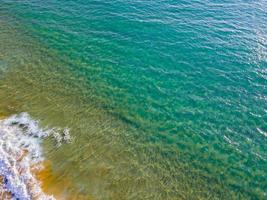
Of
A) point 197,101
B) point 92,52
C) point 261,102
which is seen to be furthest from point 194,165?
point 92,52

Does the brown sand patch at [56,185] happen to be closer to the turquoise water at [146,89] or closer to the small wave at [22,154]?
the small wave at [22,154]

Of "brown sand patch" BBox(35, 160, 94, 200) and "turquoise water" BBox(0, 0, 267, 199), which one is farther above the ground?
"turquoise water" BBox(0, 0, 267, 199)

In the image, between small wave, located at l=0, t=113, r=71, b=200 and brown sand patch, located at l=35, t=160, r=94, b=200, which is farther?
brown sand patch, located at l=35, t=160, r=94, b=200

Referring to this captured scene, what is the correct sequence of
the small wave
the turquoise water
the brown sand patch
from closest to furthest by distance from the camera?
1. the small wave
2. the brown sand patch
3. the turquoise water

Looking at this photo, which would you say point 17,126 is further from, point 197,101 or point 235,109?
point 235,109

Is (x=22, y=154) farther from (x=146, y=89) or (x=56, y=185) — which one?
(x=146, y=89)

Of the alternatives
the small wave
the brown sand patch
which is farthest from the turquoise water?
the small wave

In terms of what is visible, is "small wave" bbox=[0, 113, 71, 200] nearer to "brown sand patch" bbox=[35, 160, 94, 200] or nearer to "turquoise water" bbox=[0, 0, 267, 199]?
"brown sand patch" bbox=[35, 160, 94, 200]
